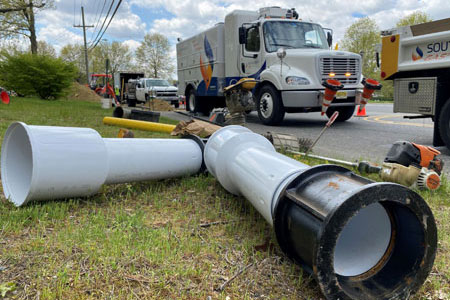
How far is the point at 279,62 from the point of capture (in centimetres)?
916

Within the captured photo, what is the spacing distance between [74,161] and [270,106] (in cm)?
707

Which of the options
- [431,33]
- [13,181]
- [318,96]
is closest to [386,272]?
[13,181]

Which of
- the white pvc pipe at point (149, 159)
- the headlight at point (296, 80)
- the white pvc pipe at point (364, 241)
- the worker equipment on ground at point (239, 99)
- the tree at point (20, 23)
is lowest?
the white pvc pipe at point (364, 241)

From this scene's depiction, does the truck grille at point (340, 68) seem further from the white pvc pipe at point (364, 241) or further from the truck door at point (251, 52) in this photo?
the white pvc pipe at point (364, 241)

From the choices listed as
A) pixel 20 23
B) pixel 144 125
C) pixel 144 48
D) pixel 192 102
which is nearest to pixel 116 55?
pixel 144 48

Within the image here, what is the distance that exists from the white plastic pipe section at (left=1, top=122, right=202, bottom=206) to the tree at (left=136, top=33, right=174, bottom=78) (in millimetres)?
56933

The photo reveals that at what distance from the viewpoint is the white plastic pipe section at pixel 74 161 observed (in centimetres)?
258

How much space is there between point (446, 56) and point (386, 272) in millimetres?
4935

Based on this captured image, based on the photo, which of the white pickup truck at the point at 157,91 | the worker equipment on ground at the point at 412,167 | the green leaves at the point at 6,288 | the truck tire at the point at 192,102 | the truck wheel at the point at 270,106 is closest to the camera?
the green leaves at the point at 6,288

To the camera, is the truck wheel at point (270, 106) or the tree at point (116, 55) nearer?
the truck wheel at point (270, 106)

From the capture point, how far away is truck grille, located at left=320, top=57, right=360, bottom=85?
8805 mm

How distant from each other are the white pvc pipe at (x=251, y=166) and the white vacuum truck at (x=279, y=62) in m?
5.89

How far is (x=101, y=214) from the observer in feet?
8.61

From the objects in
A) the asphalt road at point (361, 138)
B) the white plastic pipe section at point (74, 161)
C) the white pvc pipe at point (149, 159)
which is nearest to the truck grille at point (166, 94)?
the asphalt road at point (361, 138)
